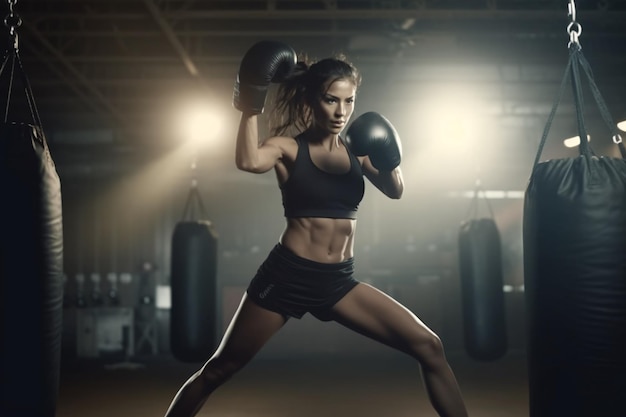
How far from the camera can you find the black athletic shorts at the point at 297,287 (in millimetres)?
2398

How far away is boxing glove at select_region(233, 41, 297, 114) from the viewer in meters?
2.24

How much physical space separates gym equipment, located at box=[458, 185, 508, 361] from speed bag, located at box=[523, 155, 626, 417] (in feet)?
11.6

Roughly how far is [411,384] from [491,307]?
41.9 inches

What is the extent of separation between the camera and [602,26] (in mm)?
6434

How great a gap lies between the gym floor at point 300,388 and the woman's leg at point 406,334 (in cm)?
207

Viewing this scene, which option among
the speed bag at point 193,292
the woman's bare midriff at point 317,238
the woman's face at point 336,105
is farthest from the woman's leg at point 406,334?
the speed bag at point 193,292

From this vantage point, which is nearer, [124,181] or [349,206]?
[349,206]

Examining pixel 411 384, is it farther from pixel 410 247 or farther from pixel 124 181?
pixel 124 181

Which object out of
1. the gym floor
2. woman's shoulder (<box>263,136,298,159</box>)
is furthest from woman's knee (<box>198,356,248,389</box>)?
the gym floor

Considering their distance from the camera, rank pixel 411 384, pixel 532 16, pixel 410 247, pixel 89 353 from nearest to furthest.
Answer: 1. pixel 532 16
2. pixel 411 384
3. pixel 89 353
4. pixel 410 247

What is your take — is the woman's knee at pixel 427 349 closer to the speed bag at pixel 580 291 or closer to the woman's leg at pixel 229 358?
the speed bag at pixel 580 291

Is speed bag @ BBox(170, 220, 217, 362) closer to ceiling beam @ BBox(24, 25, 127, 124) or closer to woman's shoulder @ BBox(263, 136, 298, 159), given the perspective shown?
ceiling beam @ BBox(24, 25, 127, 124)

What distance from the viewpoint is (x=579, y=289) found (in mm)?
1922

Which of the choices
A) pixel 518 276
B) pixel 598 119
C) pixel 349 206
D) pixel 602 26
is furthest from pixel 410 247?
pixel 349 206
